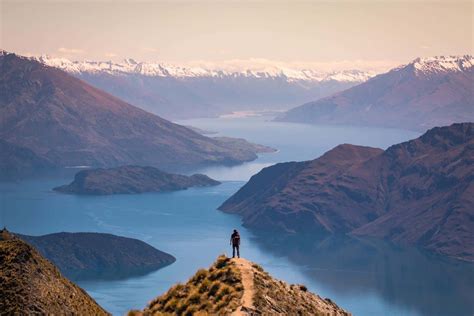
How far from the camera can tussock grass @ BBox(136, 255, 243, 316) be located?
34.7 metres

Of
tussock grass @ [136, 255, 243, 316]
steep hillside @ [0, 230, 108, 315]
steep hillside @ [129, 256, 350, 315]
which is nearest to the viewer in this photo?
steep hillside @ [129, 256, 350, 315]

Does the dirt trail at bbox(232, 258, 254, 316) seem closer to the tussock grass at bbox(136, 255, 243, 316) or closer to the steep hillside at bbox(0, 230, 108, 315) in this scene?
the tussock grass at bbox(136, 255, 243, 316)

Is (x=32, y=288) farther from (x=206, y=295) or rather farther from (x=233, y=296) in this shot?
(x=233, y=296)

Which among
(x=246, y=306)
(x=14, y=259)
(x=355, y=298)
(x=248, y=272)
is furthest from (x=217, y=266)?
(x=355, y=298)

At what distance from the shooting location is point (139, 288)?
644 feet

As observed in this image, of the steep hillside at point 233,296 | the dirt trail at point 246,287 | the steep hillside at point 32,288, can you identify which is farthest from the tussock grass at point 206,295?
the steep hillside at point 32,288

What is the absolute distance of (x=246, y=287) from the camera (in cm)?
3584

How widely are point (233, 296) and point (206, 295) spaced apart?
1199mm

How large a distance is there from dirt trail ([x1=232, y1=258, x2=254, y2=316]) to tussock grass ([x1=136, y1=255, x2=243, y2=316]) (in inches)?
6.1

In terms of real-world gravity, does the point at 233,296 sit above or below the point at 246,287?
below

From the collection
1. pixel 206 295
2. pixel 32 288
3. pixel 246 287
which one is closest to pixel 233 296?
pixel 246 287

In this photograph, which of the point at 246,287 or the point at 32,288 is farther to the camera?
the point at 32,288

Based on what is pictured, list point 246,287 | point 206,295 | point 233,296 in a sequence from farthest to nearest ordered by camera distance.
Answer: point 206,295 < point 246,287 < point 233,296

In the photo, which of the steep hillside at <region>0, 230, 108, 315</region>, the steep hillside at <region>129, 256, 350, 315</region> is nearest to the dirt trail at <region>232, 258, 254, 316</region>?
the steep hillside at <region>129, 256, 350, 315</region>
